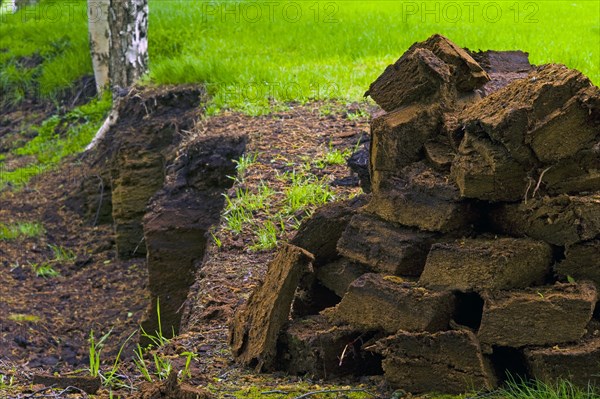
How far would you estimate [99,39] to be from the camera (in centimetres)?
1198

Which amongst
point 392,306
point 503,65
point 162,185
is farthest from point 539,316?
point 162,185

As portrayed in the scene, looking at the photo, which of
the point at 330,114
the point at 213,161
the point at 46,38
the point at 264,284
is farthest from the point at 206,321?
the point at 46,38

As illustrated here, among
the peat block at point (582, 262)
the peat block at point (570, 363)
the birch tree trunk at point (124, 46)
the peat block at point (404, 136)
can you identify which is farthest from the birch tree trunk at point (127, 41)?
the peat block at point (570, 363)

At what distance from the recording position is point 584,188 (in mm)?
3885

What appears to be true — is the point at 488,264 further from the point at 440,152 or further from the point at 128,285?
the point at 128,285

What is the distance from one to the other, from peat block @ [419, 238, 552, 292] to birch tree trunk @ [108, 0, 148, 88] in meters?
7.79

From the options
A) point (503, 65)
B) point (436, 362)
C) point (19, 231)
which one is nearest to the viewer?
point (436, 362)

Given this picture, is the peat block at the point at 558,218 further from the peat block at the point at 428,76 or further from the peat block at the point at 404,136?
the peat block at the point at 428,76

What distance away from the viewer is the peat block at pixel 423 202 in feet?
13.4

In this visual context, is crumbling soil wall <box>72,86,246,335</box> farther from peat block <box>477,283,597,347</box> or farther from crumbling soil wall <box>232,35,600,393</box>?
peat block <box>477,283,597,347</box>

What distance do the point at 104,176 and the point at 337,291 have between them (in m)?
6.05

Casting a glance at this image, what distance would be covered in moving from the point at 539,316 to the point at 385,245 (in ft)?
2.71

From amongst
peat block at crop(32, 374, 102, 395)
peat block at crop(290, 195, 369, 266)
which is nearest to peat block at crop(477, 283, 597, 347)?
peat block at crop(290, 195, 369, 266)

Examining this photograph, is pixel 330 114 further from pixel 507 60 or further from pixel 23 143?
pixel 23 143
